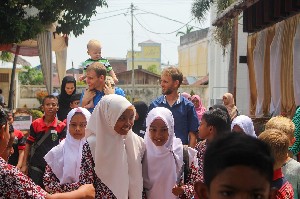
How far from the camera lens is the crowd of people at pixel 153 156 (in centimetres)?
215

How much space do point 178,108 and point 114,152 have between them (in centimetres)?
226

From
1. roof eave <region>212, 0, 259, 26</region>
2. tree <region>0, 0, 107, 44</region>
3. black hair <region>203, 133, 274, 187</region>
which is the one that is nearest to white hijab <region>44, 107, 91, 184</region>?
black hair <region>203, 133, 274, 187</region>

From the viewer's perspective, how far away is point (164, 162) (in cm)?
450

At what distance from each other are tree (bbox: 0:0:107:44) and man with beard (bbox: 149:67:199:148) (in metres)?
7.14

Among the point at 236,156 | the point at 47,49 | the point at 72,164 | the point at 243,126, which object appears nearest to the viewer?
the point at 236,156

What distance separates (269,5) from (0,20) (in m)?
5.85

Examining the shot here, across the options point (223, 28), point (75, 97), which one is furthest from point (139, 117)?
point (223, 28)

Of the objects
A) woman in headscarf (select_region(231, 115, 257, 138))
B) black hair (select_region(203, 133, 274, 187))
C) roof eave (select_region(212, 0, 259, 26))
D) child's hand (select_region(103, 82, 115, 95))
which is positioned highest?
roof eave (select_region(212, 0, 259, 26))

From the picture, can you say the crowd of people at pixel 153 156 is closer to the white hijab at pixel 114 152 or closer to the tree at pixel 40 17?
the white hijab at pixel 114 152

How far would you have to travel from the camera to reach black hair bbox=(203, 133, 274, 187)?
6.96ft

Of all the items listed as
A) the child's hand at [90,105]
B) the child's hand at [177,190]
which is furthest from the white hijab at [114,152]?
the child's hand at [90,105]

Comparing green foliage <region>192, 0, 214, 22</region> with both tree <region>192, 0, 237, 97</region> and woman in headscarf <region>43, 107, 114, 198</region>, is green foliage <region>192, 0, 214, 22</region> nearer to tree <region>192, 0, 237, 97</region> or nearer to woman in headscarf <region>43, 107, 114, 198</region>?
tree <region>192, 0, 237, 97</region>

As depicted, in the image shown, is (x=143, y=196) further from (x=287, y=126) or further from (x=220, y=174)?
(x=220, y=174)

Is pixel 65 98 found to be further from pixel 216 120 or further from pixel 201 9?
pixel 201 9
